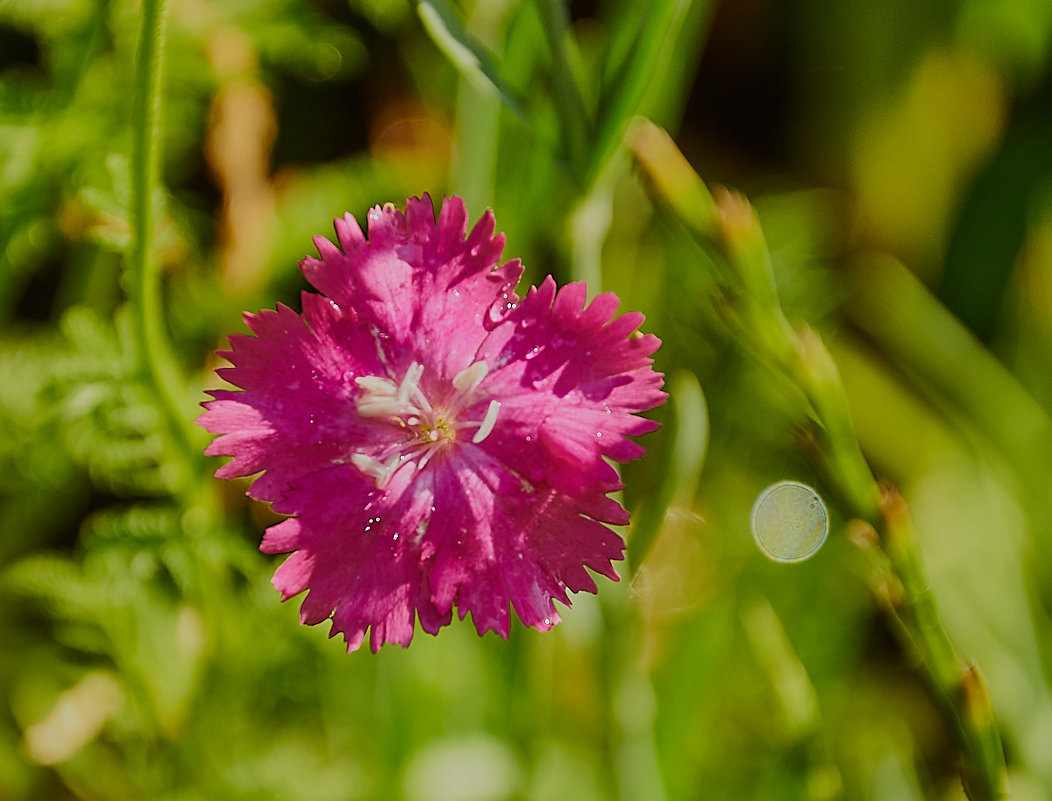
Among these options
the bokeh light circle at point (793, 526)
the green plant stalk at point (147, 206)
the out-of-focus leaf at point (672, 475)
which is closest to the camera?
the green plant stalk at point (147, 206)

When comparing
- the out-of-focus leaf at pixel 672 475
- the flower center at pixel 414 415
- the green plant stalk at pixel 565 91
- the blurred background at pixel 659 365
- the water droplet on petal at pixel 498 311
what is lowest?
the blurred background at pixel 659 365

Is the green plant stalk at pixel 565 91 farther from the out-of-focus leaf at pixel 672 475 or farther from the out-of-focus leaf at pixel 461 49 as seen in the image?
the out-of-focus leaf at pixel 672 475

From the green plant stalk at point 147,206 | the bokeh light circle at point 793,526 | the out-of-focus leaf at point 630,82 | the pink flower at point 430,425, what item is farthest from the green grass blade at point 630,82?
the bokeh light circle at point 793,526

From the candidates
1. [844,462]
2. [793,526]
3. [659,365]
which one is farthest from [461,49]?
[659,365]

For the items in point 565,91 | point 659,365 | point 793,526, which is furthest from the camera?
point 659,365

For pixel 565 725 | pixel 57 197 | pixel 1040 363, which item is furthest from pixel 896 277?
pixel 57 197

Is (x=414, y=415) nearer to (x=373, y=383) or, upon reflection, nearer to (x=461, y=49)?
(x=373, y=383)
